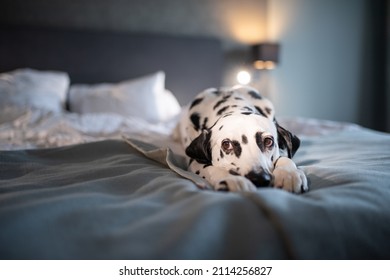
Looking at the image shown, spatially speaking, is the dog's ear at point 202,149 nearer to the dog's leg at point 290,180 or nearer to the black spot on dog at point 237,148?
the black spot on dog at point 237,148

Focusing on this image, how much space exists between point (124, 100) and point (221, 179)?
2.24m

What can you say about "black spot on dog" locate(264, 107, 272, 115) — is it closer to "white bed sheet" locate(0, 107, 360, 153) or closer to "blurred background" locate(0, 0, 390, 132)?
"white bed sheet" locate(0, 107, 360, 153)

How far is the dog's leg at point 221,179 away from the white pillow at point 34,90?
70.0 inches

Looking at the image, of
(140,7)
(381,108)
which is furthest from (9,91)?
(381,108)

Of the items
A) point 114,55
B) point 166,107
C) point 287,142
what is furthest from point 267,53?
point 287,142

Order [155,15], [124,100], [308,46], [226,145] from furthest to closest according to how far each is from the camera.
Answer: [308,46] → [155,15] → [124,100] → [226,145]

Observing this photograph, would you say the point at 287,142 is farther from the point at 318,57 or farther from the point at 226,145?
the point at 318,57

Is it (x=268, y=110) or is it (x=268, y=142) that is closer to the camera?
(x=268, y=142)

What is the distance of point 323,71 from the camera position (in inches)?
183

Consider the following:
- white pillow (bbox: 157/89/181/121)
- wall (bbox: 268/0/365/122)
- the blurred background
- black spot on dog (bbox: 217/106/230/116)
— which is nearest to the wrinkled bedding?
black spot on dog (bbox: 217/106/230/116)

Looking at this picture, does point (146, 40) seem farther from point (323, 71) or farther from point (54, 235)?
point (54, 235)

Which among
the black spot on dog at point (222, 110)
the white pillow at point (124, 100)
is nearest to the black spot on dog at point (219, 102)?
the black spot on dog at point (222, 110)

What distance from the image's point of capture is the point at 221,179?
43.5 inches

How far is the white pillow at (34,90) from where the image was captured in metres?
2.67
